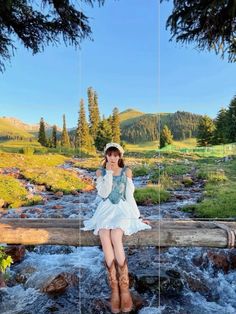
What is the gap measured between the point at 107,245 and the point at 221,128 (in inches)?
1725

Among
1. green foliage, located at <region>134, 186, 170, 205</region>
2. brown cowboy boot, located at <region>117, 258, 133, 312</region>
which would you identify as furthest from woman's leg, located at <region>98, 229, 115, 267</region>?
green foliage, located at <region>134, 186, 170, 205</region>

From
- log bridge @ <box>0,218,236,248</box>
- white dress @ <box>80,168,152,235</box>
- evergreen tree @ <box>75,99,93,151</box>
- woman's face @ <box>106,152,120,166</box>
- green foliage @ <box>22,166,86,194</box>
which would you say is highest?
evergreen tree @ <box>75,99,93,151</box>

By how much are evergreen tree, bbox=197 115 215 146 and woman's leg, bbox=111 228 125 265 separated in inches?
1810

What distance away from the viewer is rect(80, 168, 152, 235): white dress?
13.9ft

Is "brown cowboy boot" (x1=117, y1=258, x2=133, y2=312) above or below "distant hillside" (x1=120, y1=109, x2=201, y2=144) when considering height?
below

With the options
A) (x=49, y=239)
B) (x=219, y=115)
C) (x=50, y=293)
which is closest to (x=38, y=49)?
(x=49, y=239)

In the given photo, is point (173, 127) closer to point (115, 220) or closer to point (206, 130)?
point (206, 130)

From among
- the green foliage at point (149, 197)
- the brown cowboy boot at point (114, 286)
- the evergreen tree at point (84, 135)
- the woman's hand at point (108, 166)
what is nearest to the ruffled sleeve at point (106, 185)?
the woman's hand at point (108, 166)

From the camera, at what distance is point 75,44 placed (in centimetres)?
659

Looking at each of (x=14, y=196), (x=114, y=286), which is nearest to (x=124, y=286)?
(x=114, y=286)

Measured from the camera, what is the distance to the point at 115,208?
14.2ft

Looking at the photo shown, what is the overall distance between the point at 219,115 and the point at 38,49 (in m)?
41.6

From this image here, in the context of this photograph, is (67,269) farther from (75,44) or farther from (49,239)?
(75,44)

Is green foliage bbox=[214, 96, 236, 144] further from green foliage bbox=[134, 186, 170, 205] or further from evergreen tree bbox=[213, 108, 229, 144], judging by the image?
green foliage bbox=[134, 186, 170, 205]
